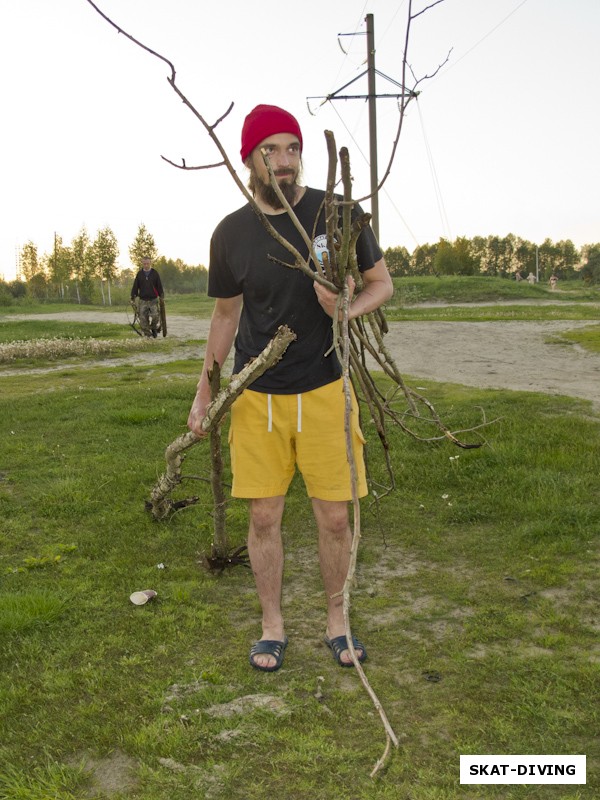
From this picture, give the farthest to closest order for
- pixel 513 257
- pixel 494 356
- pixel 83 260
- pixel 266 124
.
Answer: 1. pixel 513 257
2. pixel 83 260
3. pixel 494 356
4. pixel 266 124

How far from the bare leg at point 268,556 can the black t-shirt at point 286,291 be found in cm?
51

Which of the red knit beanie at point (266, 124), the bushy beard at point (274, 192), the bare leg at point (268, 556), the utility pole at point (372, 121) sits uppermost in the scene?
the utility pole at point (372, 121)

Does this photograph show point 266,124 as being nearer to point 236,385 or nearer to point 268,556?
point 236,385

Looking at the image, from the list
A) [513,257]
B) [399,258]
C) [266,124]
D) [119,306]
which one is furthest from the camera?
[513,257]

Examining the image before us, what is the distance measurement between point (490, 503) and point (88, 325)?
19.8 m

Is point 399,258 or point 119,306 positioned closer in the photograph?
point 119,306

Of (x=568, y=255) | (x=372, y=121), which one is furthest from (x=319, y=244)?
(x=568, y=255)

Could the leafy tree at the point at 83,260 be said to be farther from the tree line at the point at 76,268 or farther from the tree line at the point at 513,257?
the tree line at the point at 513,257

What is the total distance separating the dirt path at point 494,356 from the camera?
28.8 ft

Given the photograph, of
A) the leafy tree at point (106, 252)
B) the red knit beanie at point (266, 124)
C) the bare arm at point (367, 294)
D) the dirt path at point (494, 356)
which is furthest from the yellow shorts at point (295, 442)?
the leafy tree at point (106, 252)

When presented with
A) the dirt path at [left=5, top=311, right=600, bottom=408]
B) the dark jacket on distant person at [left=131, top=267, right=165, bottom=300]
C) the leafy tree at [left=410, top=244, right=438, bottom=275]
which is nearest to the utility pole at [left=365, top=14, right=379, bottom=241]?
the dirt path at [left=5, top=311, right=600, bottom=408]

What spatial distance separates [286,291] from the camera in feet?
9.67

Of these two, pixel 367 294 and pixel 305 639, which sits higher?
pixel 367 294

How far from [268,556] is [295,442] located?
0.51m
